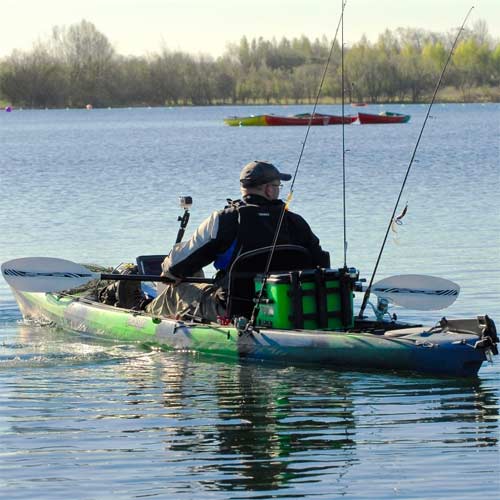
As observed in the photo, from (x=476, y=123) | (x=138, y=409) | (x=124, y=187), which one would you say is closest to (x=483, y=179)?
(x=124, y=187)

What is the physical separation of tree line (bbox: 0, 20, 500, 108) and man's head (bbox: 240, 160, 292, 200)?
89.4 m

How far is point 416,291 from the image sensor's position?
34.3ft

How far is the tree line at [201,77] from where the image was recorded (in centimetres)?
10525

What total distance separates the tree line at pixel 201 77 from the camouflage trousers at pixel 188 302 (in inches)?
3485

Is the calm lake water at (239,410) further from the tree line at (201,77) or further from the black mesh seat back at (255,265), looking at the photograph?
the tree line at (201,77)

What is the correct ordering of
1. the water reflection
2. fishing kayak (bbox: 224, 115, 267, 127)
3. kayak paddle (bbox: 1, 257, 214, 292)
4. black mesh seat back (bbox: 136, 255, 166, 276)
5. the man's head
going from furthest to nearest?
fishing kayak (bbox: 224, 115, 267, 127)
black mesh seat back (bbox: 136, 255, 166, 276)
kayak paddle (bbox: 1, 257, 214, 292)
the man's head
the water reflection

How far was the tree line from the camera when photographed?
345ft

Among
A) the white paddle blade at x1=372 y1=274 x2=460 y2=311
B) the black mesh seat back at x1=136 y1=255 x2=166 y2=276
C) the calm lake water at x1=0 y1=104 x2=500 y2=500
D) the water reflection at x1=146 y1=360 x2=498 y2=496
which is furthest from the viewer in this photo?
the black mesh seat back at x1=136 y1=255 x2=166 y2=276

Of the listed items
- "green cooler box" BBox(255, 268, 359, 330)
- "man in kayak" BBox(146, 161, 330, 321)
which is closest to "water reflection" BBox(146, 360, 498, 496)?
"green cooler box" BBox(255, 268, 359, 330)

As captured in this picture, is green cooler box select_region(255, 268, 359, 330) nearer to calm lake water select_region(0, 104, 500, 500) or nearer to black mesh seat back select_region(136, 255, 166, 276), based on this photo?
calm lake water select_region(0, 104, 500, 500)

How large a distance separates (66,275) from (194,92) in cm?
9933

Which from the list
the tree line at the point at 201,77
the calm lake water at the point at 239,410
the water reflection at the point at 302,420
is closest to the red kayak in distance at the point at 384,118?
the tree line at the point at 201,77

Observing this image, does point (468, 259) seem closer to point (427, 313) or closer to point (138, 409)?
point (427, 313)

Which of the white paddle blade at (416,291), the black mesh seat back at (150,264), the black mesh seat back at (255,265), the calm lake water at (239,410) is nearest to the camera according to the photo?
the calm lake water at (239,410)
